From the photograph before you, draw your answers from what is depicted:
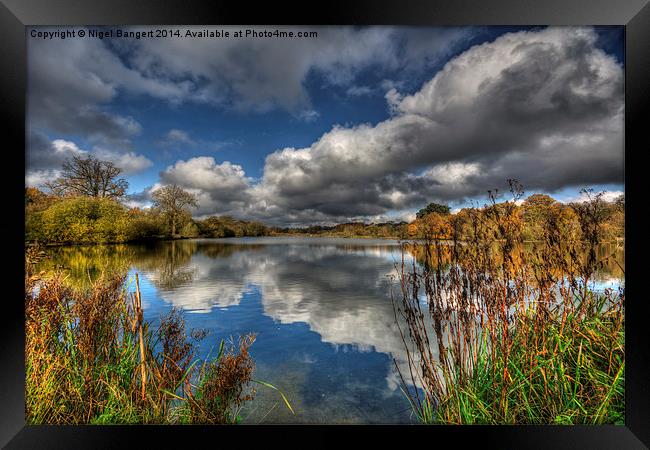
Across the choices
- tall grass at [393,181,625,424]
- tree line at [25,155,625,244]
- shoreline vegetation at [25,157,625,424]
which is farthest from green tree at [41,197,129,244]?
tall grass at [393,181,625,424]

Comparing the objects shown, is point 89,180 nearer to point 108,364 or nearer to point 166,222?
point 166,222

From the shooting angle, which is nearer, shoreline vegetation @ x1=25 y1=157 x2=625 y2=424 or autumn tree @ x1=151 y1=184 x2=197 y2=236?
shoreline vegetation @ x1=25 y1=157 x2=625 y2=424

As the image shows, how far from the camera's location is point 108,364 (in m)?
2.04

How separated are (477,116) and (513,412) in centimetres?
342

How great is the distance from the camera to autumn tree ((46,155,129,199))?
3.72 m

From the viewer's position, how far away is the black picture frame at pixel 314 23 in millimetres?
1742

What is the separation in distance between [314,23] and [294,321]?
4.87 m

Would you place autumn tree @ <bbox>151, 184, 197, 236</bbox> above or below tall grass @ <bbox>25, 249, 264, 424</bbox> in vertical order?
above

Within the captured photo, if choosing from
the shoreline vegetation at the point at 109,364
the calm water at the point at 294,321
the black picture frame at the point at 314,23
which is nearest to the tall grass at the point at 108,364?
the shoreline vegetation at the point at 109,364

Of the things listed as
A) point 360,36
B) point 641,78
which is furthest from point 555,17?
point 360,36

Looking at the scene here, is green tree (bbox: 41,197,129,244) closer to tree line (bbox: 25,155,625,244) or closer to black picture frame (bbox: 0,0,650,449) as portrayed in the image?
tree line (bbox: 25,155,625,244)

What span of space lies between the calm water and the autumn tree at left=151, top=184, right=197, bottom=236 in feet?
2.97

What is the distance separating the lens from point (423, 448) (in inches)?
69.2

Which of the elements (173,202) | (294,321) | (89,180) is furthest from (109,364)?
(173,202)
